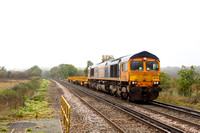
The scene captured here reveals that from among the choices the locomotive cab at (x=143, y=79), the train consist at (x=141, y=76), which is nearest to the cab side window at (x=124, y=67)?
the train consist at (x=141, y=76)

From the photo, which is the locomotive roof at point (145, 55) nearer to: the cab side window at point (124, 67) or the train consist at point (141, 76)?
the train consist at point (141, 76)

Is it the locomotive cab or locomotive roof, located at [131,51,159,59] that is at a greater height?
locomotive roof, located at [131,51,159,59]

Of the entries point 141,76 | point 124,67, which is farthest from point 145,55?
point 124,67

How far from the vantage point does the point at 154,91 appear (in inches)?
548

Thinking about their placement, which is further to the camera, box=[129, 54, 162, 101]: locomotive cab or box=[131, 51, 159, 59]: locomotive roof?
box=[131, 51, 159, 59]: locomotive roof

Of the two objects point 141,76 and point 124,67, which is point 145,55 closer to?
point 141,76

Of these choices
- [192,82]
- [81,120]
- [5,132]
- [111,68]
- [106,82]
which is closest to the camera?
[5,132]

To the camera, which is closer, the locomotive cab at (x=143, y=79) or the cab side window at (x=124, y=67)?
the locomotive cab at (x=143, y=79)

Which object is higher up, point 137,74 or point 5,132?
point 137,74

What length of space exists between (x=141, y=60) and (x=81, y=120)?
24.6 feet

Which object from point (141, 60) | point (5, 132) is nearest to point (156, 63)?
point (141, 60)

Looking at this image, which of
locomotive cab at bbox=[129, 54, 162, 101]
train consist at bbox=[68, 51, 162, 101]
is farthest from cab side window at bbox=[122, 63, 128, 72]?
locomotive cab at bbox=[129, 54, 162, 101]

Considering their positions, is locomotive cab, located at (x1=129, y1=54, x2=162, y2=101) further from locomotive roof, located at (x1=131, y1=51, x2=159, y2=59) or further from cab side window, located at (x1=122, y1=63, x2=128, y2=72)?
cab side window, located at (x1=122, y1=63, x2=128, y2=72)

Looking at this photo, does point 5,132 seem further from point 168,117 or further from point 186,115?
point 186,115
